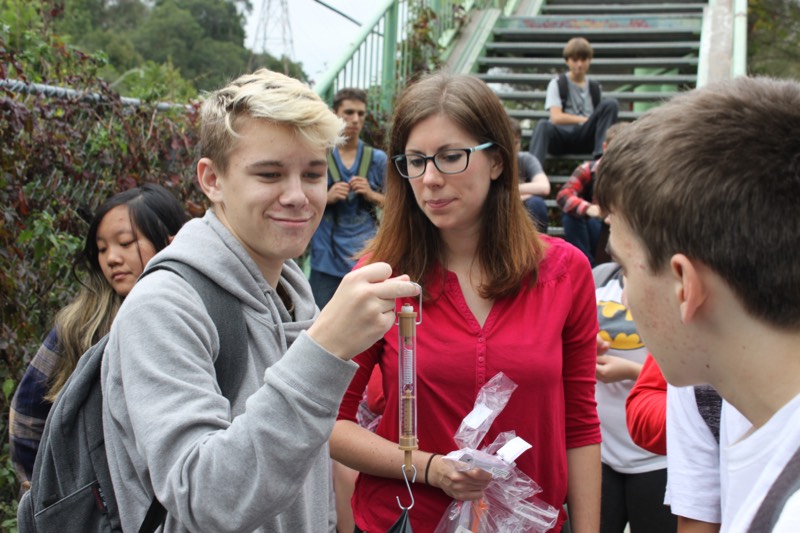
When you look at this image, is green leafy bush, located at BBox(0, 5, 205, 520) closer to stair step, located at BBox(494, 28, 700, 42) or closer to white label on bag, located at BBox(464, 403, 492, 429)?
white label on bag, located at BBox(464, 403, 492, 429)

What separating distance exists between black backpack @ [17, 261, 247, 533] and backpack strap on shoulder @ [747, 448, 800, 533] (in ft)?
3.37

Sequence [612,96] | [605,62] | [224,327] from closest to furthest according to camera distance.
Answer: [224,327]
[612,96]
[605,62]

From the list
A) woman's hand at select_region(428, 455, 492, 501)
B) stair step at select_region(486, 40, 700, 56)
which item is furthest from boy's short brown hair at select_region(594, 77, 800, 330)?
stair step at select_region(486, 40, 700, 56)

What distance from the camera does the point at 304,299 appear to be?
211 centimetres

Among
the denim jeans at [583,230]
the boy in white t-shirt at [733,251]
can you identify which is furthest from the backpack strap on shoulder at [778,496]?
the denim jeans at [583,230]

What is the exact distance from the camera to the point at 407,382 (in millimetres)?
1924

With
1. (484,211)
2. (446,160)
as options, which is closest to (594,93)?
(484,211)

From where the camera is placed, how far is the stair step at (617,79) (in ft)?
32.5

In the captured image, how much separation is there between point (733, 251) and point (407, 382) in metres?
0.97

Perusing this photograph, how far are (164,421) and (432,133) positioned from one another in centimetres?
132

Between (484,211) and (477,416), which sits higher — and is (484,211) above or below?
above

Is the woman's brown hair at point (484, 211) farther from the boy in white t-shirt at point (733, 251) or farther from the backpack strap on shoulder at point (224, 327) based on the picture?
the boy in white t-shirt at point (733, 251)

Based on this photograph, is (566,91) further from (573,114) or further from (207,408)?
(207,408)

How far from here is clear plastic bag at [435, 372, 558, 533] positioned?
6.66 feet
